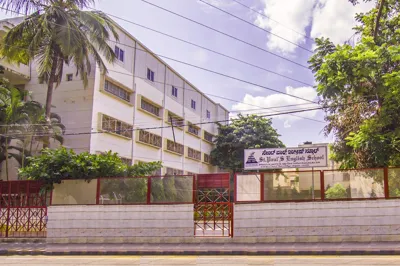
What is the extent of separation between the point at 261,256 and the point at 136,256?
13.0ft

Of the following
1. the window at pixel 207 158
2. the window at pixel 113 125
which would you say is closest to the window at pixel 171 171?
the window at pixel 207 158

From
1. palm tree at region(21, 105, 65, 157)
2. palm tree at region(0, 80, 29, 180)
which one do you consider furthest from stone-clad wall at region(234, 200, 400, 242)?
palm tree at region(0, 80, 29, 180)

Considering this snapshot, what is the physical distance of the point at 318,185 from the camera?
1402 centimetres

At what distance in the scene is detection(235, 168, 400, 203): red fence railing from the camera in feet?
44.2

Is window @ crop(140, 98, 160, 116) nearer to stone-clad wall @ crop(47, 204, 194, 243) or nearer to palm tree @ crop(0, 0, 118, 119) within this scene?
palm tree @ crop(0, 0, 118, 119)

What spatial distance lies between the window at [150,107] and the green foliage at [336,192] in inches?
850

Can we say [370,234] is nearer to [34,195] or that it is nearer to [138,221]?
[138,221]

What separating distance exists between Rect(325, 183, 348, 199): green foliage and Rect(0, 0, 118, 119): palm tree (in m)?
14.6

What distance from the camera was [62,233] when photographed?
50.0 feet

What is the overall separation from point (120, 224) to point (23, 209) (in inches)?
169

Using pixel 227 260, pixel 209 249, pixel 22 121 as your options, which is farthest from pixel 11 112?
pixel 227 260

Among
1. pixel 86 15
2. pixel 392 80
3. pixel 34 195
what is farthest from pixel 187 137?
pixel 392 80

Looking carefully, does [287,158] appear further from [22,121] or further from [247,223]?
[22,121]

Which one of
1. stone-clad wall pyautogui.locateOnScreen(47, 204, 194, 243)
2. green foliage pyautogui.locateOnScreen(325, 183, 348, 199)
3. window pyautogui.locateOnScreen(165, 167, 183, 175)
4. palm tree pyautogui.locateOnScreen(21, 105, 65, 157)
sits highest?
palm tree pyautogui.locateOnScreen(21, 105, 65, 157)
